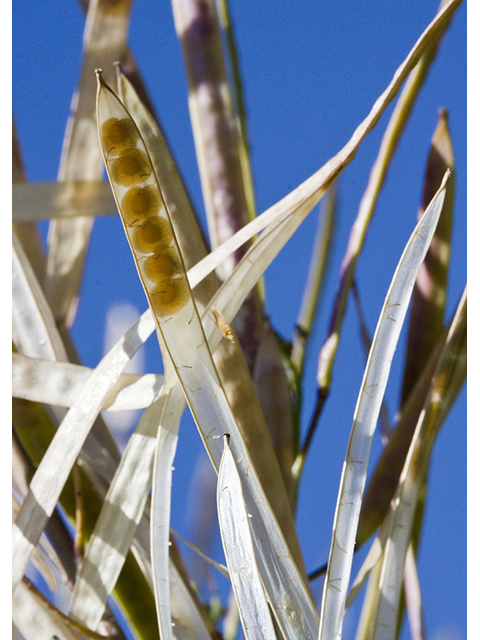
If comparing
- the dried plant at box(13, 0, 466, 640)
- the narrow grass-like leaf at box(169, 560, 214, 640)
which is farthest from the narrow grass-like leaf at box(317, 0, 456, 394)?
the narrow grass-like leaf at box(169, 560, 214, 640)

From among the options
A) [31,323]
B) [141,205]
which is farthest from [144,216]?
[31,323]

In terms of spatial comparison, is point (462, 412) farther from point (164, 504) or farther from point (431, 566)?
point (164, 504)

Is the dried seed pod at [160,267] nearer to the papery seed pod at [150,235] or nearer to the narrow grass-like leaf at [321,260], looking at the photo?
the papery seed pod at [150,235]

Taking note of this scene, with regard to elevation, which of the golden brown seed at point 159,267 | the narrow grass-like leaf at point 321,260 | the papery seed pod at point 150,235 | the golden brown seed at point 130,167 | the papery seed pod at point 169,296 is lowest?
the papery seed pod at point 169,296

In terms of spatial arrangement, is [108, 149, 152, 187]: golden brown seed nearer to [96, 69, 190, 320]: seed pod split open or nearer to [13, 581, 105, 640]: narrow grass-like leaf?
[96, 69, 190, 320]: seed pod split open

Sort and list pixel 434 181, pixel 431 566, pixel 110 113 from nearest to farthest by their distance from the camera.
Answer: pixel 110 113
pixel 434 181
pixel 431 566

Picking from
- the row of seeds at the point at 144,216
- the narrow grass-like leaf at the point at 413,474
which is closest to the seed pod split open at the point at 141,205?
the row of seeds at the point at 144,216

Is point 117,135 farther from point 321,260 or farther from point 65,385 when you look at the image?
point 321,260
